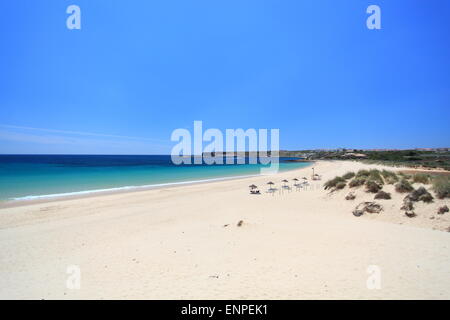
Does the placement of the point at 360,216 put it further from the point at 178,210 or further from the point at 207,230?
the point at 178,210

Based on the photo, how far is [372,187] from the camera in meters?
11.9

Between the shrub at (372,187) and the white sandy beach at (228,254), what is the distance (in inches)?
44.1

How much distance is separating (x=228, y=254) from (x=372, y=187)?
33.8 ft

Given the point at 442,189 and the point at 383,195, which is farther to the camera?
the point at 383,195

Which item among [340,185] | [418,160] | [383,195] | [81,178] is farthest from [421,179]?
[418,160]

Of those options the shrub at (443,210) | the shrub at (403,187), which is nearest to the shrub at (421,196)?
the shrub at (443,210)

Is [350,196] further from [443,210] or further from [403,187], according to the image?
[443,210]

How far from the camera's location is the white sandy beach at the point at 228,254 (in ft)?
13.6

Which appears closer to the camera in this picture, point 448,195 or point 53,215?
point 448,195

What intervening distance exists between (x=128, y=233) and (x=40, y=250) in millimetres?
2531
